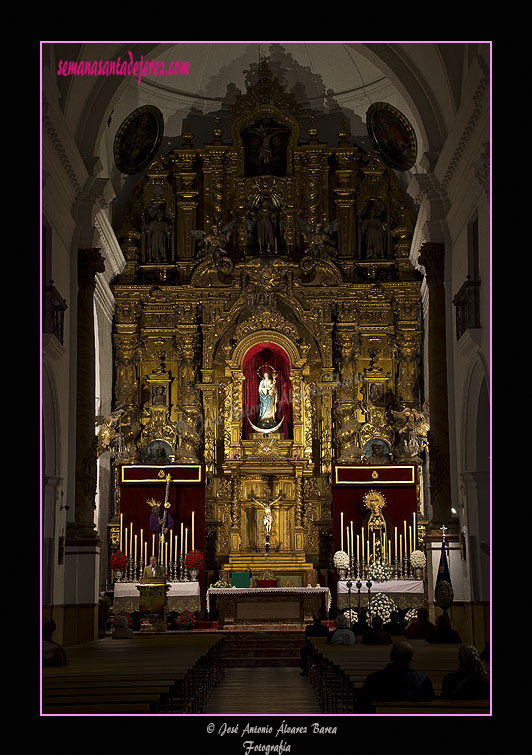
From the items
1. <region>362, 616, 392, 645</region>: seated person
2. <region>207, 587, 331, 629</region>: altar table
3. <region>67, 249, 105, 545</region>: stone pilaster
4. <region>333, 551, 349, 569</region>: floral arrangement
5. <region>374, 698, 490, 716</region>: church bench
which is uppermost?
<region>67, 249, 105, 545</region>: stone pilaster

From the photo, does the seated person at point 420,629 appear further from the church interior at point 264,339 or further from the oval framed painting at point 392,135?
the oval framed painting at point 392,135

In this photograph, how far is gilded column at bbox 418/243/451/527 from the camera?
678 inches

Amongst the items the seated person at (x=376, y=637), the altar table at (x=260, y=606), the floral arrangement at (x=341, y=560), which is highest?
the floral arrangement at (x=341, y=560)

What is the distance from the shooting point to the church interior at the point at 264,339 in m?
17.7

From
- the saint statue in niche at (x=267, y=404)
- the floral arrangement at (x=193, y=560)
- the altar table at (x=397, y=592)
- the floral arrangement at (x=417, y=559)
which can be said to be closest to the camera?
the floral arrangement at (x=417, y=559)

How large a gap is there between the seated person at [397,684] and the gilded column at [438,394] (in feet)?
31.5

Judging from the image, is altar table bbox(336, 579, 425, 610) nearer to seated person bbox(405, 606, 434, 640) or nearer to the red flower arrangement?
the red flower arrangement

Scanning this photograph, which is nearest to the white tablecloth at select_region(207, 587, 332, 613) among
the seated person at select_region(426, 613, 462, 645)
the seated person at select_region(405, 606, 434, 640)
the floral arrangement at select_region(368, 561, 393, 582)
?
the floral arrangement at select_region(368, 561, 393, 582)

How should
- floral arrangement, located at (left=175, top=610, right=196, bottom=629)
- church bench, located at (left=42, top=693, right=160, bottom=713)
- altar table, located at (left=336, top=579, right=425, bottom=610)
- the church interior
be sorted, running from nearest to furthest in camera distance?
1. church bench, located at (left=42, top=693, right=160, bottom=713)
2. the church interior
3. floral arrangement, located at (left=175, top=610, right=196, bottom=629)
4. altar table, located at (left=336, top=579, right=425, bottom=610)

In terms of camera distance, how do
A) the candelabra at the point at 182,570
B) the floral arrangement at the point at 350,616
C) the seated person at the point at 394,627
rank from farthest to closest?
the candelabra at the point at 182,570 < the floral arrangement at the point at 350,616 < the seated person at the point at 394,627

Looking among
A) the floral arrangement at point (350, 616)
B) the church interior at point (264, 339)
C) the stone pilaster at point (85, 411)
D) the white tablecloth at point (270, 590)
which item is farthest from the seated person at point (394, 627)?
the stone pilaster at point (85, 411)

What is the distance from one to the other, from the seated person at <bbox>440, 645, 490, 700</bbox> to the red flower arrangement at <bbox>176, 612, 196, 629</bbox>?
535 inches

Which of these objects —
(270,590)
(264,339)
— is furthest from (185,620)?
(264,339)

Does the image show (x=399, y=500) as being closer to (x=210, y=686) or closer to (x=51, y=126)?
(x=210, y=686)
